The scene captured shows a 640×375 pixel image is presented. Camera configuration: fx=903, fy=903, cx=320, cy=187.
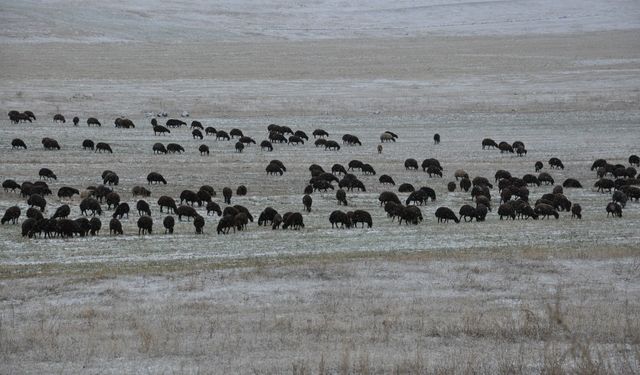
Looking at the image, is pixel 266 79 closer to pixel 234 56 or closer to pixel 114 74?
pixel 114 74

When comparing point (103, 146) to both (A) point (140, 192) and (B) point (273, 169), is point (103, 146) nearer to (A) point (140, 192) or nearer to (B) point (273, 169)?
(B) point (273, 169)

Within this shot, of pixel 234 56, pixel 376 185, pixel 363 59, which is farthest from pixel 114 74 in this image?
pixel 376 185

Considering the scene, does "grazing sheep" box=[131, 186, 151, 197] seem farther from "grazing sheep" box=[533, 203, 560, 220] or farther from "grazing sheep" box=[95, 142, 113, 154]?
"grazing sheep" box=[533, 203, 560, 220]

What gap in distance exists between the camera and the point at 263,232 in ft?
76.0

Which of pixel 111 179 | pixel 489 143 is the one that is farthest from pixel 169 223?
pixel 489 143

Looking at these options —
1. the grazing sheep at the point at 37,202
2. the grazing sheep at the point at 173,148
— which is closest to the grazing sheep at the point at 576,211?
the grazing sheep at the point at 37,202

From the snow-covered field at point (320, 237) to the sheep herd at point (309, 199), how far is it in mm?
419

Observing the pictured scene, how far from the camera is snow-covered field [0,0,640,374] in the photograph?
465 inches

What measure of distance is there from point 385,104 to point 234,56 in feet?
101

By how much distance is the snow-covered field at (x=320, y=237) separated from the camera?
11.8 meters

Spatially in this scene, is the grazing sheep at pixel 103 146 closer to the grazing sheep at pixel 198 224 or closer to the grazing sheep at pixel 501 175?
the grazing sheep at pixel 501 175

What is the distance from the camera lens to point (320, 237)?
22250 millimetres

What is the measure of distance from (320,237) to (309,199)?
13.8 ft

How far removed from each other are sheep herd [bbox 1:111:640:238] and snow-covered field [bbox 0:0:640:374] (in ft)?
1.37
